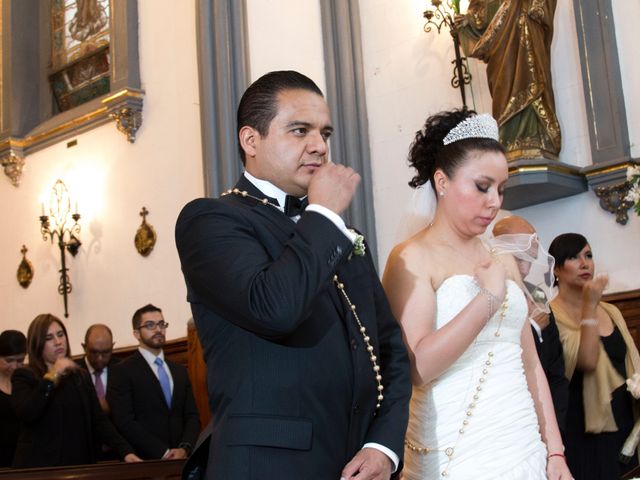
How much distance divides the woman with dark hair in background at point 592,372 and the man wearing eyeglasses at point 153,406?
7.78 ft

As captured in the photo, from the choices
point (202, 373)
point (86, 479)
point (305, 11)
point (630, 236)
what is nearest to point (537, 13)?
point (630, 236)

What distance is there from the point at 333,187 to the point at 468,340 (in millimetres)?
724

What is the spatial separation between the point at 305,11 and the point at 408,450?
521cm

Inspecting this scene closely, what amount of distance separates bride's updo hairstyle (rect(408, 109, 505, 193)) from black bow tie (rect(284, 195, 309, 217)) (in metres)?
0.73

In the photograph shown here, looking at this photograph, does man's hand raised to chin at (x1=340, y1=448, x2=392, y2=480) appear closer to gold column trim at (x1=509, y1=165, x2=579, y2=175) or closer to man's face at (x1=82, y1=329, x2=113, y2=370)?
gold column trim at (x1=509, y1=165, x2=579, y2=175)

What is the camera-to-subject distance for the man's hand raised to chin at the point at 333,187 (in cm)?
205

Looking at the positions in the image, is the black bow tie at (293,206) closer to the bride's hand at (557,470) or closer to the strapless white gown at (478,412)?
the strapless white gown at (478,412)

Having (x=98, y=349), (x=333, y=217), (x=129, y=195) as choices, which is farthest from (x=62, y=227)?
(x=333, y=217)

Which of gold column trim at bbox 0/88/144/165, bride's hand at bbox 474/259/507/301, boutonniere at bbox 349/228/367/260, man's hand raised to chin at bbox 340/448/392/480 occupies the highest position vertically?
gold column trim at bbox 0/88/144/165

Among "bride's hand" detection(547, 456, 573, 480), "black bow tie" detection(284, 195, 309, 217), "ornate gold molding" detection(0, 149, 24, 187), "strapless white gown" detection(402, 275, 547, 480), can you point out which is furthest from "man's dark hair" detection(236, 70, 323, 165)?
"ornate gold molding" detection(0, 149, 24, 187)

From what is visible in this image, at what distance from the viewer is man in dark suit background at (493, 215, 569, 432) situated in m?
3.91

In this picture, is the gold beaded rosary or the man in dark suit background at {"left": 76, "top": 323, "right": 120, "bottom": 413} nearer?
the gold beaded rosary

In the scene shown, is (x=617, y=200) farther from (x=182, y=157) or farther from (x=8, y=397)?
(x=182, y=157)

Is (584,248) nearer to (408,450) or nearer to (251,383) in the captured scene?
(408,450)
